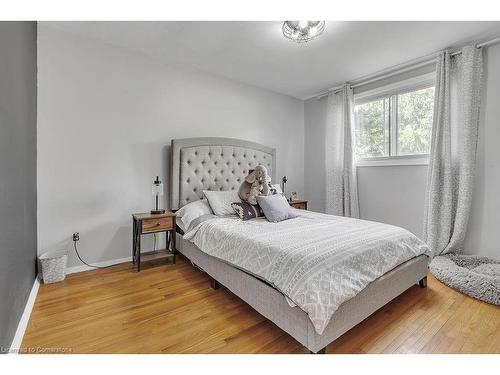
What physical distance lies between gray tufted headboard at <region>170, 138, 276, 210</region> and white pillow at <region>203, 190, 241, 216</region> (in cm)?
32

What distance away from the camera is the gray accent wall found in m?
1.26

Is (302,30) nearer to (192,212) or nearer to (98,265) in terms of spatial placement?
(192,212)

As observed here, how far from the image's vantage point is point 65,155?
2445 mm

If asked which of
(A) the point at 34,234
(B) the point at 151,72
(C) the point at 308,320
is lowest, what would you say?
(C) the point at 308,320

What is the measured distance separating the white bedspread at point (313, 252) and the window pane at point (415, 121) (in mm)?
1633

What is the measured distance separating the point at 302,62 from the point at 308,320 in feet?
9.55

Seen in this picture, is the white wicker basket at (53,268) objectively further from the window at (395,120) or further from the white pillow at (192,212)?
the window at (395,120)

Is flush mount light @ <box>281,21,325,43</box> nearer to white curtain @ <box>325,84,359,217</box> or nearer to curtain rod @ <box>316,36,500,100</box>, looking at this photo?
curtain rod @ <box>316,36,500,100</box>

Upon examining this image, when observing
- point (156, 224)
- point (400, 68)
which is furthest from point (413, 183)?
point (156, 224)

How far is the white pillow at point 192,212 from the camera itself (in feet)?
8.73

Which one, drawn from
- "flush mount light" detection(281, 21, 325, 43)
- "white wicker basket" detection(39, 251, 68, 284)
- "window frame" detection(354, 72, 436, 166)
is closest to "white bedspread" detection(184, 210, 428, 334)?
"white wicker basket" detection(39, 251, 68, 284)

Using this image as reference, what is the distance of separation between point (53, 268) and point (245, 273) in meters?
1.83
